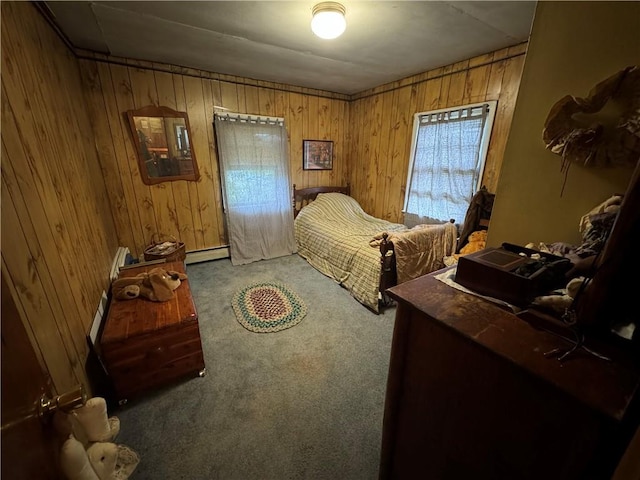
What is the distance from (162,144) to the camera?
9.96 feet

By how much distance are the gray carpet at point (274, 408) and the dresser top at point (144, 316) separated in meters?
0.46

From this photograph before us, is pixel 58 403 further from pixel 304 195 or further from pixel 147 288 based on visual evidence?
pixel 304 195

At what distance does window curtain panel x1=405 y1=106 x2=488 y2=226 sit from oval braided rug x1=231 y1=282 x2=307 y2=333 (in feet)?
6.57

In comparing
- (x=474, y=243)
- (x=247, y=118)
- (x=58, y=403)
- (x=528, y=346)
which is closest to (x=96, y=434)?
(x=58, y=403)

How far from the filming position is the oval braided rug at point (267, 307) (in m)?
2.31

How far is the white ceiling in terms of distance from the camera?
179 cm

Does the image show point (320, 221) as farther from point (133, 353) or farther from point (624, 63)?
point (624, 63)

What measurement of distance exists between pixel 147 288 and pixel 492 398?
2.09 metres

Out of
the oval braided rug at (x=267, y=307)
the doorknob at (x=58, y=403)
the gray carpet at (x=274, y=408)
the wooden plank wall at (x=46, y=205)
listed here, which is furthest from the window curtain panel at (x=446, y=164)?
the wooden plank wall at (x=46, y=205)

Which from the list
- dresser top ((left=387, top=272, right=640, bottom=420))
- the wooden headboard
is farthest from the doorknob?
the wooden headboard

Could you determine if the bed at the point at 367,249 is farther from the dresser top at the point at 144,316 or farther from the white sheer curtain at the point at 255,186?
the dresser top at the point at 144,316

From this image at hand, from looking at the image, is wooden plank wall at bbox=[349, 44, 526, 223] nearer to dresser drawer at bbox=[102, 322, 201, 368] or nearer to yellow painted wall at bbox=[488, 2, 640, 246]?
yellow painted wall at bbox=[488, 2, 640, 246]

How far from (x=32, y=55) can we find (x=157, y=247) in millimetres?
1894

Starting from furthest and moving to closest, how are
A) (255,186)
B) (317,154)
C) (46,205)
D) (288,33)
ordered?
(317,154) → (255,186) → (288,33) → (46,205)
